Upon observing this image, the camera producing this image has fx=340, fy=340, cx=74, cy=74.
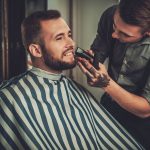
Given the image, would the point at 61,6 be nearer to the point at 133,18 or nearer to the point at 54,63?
the point at 54,63

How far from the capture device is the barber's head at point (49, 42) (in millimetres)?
2156

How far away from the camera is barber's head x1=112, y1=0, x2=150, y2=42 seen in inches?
77.9

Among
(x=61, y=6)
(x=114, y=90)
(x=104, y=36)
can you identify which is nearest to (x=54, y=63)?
(x=114, y=90)

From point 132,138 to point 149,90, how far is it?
0.33 metres

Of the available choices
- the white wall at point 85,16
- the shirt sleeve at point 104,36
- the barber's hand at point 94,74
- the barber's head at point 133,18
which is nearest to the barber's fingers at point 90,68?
the barber's hand at point 94,74

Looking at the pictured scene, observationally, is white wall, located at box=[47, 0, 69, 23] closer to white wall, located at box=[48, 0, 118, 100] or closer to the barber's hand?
white wall, located at box=[48, 0, 118, 100]

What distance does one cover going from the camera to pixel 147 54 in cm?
226

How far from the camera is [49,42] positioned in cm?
217

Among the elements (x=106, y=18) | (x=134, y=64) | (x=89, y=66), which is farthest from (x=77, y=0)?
(x=89, y=66)

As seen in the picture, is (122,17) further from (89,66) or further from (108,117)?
(108,117)

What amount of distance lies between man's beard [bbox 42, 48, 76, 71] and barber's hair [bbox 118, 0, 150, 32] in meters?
0.43

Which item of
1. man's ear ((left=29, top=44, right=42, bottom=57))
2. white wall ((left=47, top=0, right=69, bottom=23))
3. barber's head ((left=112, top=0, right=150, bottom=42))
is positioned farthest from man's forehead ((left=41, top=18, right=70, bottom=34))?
white wall ((left=47, top=0, right=69, bottom=23))

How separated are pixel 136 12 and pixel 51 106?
0.75 meters

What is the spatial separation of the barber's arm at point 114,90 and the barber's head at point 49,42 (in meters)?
0.17
